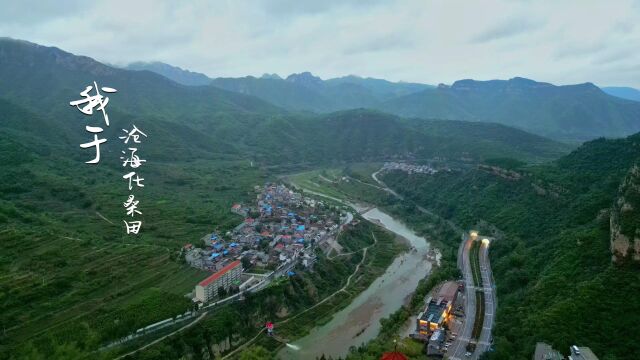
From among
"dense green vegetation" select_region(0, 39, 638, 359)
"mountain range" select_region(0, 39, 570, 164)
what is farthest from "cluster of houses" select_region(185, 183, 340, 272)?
"mountain range" select_region(0, 39, 570, 164)

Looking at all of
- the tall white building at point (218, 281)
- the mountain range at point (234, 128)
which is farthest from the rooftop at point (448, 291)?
the mountain range at point (234, 128)

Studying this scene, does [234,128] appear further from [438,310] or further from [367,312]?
[438,310]

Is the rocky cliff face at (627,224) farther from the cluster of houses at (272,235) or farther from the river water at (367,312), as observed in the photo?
the cluster of houses at (272,235)

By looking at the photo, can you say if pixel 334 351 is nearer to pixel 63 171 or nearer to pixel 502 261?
pixel 502 261

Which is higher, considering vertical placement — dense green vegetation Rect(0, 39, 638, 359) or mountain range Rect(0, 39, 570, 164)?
mountain range Rect(0, 39, 570, 164)

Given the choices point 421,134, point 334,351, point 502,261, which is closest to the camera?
point 334,351

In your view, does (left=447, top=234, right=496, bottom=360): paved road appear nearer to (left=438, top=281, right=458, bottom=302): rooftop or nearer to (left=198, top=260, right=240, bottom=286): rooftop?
(left=438, top=281, right=458, bottom=302): rooftop

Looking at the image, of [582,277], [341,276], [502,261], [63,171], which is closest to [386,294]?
[341,276]

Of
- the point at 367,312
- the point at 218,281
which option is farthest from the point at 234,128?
the point at 367,312
